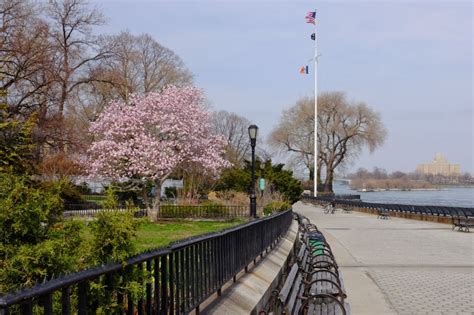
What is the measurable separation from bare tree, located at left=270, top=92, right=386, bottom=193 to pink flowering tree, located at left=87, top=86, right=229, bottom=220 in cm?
5072

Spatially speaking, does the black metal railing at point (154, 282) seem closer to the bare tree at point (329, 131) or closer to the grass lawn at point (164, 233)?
the grass lawn at point (164, 233)

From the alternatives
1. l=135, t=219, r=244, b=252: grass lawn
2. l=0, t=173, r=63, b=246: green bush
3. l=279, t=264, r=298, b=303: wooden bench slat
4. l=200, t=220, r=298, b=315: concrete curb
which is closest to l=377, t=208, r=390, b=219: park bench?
l=135, t=219, r=244, b=252: grass lawn

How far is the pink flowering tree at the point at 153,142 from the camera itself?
1148 inches

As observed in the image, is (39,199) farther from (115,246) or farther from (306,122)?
(306,122)

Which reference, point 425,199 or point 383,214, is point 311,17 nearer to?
point 383,214

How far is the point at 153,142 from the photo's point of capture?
29109 millimetres

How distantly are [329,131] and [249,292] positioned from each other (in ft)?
247

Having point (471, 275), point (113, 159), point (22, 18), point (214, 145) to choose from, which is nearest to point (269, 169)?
point (214, 145)

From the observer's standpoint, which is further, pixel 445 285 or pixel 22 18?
pixel 22 18

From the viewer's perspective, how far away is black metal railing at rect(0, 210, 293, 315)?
2422mm

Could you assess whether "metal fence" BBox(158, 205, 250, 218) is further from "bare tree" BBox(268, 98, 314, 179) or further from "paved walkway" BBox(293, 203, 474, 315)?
"bare tree" BBox(268, 98, 314, 179)

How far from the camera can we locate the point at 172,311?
4.20 metres

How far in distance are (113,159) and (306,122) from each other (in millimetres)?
55267

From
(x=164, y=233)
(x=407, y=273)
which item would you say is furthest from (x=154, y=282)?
(x=164, y=233)
